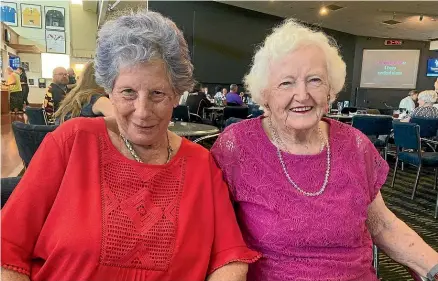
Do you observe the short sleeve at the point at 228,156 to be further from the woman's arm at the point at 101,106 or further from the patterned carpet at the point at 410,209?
the patterned carpet at the point at 410,209

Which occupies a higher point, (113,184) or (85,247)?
(113,184)

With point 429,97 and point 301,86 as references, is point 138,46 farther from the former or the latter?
point 429,97

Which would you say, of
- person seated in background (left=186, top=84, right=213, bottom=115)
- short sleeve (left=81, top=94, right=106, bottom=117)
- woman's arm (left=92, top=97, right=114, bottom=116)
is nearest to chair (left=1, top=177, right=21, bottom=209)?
woman's arm (left=92, top=97, right=114, bottom=116)

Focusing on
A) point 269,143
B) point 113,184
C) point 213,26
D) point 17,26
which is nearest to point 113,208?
point 113,184

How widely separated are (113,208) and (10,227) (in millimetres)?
247

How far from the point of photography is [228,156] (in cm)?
127

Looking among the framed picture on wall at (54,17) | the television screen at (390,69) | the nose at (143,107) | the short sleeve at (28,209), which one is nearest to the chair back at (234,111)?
the nose at (143,107)

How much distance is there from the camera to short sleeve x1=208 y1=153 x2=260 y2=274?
107cm

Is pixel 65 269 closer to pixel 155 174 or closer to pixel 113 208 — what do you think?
pixel 113 208

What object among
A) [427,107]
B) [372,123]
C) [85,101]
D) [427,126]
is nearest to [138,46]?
[85,101]

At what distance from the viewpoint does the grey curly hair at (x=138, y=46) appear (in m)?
1.03

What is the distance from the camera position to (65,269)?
93cm

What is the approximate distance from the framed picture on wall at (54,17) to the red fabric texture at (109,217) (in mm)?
16483

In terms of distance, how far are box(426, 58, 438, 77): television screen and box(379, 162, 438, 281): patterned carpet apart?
1076cm
